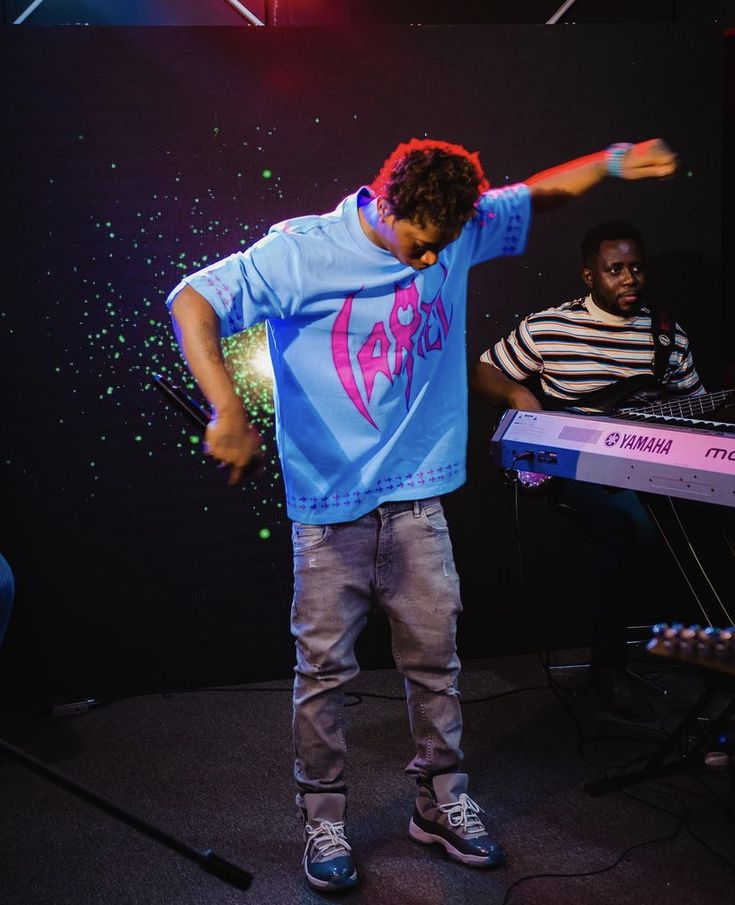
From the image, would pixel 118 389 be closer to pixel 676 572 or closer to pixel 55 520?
pixel 55 520

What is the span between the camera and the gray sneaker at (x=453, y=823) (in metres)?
2.29

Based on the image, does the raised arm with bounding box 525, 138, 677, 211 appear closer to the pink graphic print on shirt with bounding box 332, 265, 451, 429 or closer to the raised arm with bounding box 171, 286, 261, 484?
the pink graphic print on shirt with bounding box 332, 265, 451, 429

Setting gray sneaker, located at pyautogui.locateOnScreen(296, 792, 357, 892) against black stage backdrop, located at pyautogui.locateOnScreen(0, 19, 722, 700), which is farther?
black stage backdrop, located at pyautogui.locateOnScreen(0, 19, 722, 700)

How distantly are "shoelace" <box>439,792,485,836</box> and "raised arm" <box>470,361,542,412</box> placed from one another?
1.26 metres

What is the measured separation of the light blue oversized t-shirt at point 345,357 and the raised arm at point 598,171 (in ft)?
1.68

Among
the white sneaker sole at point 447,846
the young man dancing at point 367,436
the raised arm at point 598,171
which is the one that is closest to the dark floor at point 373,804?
the white sneaker sole at point 447,846

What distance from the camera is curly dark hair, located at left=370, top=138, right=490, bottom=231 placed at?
2102 millimetres

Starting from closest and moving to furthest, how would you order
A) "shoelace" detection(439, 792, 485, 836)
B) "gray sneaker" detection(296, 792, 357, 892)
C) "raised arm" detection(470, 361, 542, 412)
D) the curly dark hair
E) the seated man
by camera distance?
1. the curly dark hair
2. "gray sneaker" detection(296, 792, 357, 892)
3. "shoelace" detection(439, 792, 485, 836)
4. "raised arm" detection(470, 361, 542, 412)
5. the seated man

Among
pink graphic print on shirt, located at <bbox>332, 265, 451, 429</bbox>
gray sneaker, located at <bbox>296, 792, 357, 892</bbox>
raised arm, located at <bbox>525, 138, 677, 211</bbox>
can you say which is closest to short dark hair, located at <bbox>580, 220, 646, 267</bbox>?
raised arm, located at <bbox>525, 138, 677, 211</bbox>

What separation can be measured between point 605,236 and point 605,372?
1.82 feet

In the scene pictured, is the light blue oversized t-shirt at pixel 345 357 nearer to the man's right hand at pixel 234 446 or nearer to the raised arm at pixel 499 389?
the man's right hand at pixel 234 446

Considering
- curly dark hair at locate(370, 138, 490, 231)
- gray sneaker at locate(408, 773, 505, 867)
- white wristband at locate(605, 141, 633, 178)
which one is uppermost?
white wristband at locate(605, 141, 633, 178)

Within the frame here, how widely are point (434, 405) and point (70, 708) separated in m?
1.96

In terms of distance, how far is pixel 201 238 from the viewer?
3.51 metres
